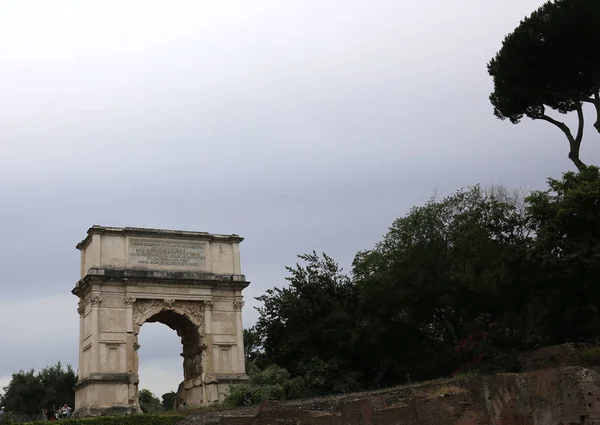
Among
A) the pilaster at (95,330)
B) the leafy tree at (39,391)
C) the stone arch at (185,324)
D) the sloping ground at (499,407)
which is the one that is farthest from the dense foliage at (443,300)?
the leafy tree at (39,391)

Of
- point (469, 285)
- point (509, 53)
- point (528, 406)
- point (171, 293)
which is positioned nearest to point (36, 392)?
point (171, 293)

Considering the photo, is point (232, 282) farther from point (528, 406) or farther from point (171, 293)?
point (528, 406)

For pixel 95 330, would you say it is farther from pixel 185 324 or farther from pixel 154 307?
pixel 185 324

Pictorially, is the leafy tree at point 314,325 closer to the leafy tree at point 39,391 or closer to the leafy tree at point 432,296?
the leafy tree at point 432,296

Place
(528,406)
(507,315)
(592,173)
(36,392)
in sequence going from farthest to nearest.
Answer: (36,392)
(507,315)
(592,173)
(528,406)

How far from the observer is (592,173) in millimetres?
21250

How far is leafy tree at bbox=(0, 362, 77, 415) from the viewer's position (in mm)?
45344

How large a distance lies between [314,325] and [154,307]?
634 centimetres

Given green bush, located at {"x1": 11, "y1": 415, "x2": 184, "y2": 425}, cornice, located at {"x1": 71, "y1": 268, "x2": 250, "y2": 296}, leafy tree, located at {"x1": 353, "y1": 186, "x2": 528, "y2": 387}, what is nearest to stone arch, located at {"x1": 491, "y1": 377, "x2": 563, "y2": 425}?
leafy tree, located at {"x1": 353, "y1": 186, "x2": 528, "y2": 387}

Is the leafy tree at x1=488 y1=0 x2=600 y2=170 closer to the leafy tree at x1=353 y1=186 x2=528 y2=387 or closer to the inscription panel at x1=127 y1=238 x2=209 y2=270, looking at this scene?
the leafy tree at x1=353 y1=186 x2=528 y2=387

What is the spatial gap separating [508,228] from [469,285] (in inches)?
89.2

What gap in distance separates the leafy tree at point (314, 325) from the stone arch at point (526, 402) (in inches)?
717

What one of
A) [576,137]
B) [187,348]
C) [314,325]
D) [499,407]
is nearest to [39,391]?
[187,348]

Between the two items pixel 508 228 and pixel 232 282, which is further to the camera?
pixel 232 282
